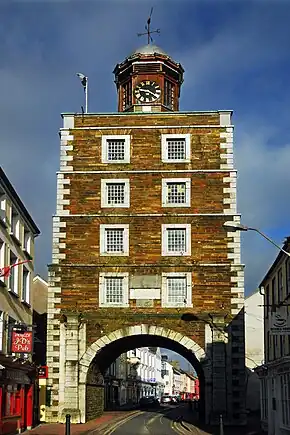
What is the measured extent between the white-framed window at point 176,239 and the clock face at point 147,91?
904cm

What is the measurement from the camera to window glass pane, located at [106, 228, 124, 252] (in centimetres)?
4128

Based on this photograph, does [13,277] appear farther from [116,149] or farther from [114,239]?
[116,149]

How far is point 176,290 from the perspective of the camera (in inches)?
1593

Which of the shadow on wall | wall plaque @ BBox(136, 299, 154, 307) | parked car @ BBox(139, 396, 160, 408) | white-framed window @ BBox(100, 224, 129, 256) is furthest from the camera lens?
parked car @ BBox(139, 396, 160, 408)

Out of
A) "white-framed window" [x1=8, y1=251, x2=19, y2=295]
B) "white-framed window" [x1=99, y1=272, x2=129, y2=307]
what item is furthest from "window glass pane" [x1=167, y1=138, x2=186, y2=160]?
"white-framed window" [x1=8, y1=251, x2=19, y2=295]

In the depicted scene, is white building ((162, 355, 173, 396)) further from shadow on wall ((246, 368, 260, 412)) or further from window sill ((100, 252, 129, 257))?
window sill ((100, 252, 129, 257))

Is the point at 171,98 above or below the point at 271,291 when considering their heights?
above

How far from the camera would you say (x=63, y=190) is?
1658 inches

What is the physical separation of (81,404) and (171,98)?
1987 cm

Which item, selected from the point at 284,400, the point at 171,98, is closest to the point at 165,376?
the point at 171,98

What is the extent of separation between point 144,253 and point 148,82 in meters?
11.7

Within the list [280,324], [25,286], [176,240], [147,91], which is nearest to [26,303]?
[25,286]

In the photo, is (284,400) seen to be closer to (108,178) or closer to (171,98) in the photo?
(108,178)

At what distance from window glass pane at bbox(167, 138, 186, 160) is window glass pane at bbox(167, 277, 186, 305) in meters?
7.16
